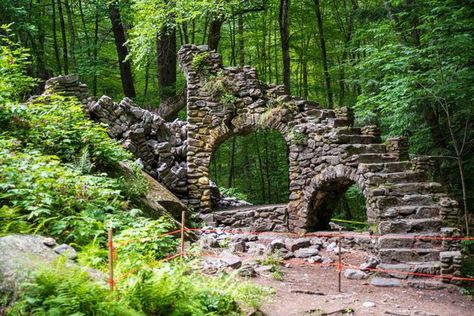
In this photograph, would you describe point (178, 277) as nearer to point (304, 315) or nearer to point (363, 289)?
point (304, 315)

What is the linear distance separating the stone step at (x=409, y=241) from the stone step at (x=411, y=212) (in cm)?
52

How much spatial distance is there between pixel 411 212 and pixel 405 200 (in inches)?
11.9

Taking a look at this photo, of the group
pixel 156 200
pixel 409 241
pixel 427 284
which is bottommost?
pixel 427 284

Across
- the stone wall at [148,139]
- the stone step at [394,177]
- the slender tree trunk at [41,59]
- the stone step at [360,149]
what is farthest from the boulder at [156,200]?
the slender tree trunk at [41,59]

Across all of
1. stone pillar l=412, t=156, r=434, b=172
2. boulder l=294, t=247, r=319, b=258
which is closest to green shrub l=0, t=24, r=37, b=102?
boulder l=294, t=247, r=319, b=258

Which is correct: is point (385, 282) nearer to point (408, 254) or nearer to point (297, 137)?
point (408, 254)

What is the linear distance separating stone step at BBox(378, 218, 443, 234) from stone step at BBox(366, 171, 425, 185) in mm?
1004

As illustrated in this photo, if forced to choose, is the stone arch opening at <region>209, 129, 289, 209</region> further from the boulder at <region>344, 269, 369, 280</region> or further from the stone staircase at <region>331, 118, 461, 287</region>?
the boulder at <region>344, 269, 369, 280</region>

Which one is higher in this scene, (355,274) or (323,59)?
(323,59)

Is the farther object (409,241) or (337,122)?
(337,122)

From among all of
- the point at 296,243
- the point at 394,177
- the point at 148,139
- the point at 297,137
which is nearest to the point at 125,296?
the point at 296,243

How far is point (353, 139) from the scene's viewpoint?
10148mm

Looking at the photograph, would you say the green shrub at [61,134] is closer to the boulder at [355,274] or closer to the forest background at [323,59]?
the boulder at [355,274]

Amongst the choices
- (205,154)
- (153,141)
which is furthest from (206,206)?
(153,141)
